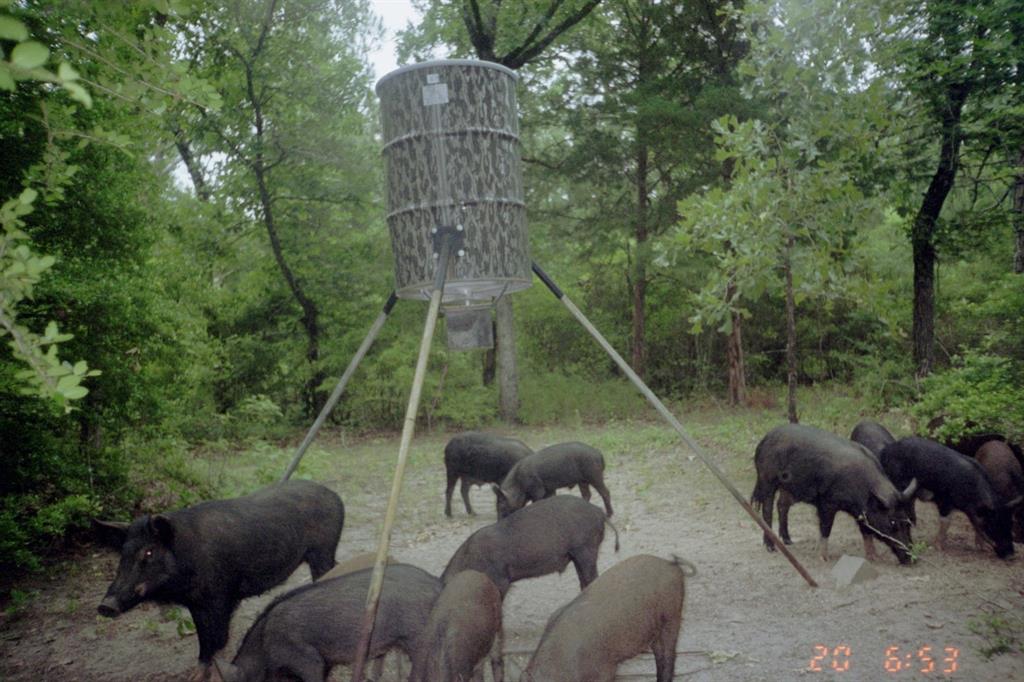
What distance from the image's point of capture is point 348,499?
1089 centimetres

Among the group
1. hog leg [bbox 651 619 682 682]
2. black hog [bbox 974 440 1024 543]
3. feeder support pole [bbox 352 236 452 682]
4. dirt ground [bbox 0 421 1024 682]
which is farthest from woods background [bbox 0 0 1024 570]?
hog leg [bbox 651 619 682 682]

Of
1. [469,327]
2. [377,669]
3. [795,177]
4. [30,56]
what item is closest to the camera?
[30,56]

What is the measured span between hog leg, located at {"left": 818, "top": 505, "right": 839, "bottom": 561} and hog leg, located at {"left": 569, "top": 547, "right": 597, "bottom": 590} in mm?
2325

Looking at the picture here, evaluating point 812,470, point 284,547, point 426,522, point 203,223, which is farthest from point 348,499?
point 203,223

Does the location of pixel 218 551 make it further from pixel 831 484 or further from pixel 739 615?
pixel 831 484

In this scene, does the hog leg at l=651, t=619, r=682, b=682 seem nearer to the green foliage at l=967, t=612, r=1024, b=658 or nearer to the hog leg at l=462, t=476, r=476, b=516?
the green foliage at l=967, t=612, r=1024, b=658

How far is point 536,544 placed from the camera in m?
5.61

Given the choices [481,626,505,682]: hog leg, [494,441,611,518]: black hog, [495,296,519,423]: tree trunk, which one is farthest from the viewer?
[495,296,519,423]: tree trunk

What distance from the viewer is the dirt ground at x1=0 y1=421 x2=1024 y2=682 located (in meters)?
4.91

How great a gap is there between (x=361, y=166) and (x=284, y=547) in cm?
1440

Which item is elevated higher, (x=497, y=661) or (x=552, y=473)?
(x=552, y=473)

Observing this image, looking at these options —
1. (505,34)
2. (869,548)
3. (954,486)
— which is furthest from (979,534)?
(505,34)

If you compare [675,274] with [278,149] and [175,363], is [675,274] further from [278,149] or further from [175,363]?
[175,363]

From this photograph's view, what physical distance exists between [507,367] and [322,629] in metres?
14.8
